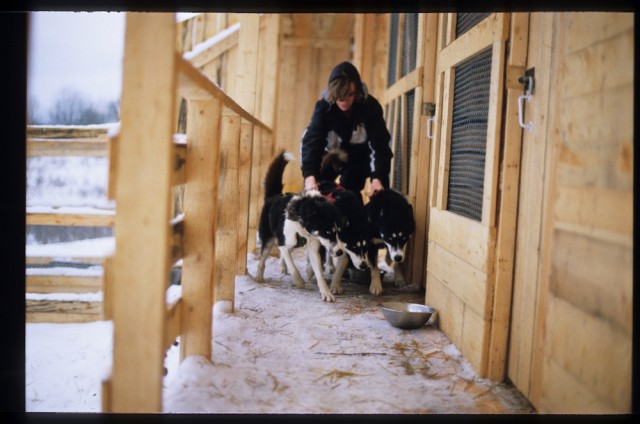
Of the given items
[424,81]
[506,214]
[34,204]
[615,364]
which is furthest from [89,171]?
[615,364]

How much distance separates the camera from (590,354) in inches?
72.0

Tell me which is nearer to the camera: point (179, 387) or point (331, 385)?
point (179, 387)

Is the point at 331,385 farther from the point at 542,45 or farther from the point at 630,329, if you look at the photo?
the point at 542,45

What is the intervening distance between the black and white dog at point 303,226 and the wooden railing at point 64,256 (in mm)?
1670

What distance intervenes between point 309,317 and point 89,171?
10.7ft

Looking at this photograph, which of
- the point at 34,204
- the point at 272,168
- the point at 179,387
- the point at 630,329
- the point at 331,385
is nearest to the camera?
the point at 630,329

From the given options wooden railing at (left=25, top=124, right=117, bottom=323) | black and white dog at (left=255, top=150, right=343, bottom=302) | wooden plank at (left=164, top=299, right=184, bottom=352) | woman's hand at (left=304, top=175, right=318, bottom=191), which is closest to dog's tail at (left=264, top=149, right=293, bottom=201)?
black and white dog at (left=255, top=150, right=343, bottom=302)

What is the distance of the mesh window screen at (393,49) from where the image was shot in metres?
6.16

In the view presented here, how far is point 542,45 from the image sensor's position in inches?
91.7

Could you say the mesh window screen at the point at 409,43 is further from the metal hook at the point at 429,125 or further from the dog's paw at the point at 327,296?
the dog's paw at the point at 327,296

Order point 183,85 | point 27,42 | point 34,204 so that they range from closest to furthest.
Result: point 27,42 → point 183,85 → point 34,204

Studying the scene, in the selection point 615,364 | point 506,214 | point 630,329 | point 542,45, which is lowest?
point 615,364

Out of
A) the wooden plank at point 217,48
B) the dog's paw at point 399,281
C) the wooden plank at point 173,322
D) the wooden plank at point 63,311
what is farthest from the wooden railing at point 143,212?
the wooden plank at point 217,48

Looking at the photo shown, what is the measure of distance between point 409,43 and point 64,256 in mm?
4249
